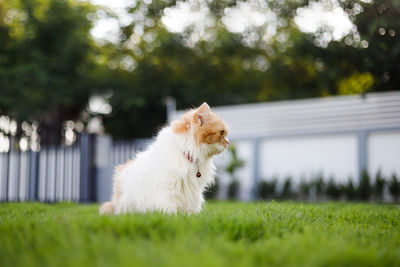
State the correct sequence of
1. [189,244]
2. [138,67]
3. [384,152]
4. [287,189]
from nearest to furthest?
[189,244]
[384,152]
[287,189]
[138,67]

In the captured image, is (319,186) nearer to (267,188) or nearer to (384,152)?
(267,188)

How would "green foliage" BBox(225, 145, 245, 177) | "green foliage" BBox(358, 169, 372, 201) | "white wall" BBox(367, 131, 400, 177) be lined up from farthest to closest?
"green foliage" BBox(225, 145, 245, 177) → "white wall" BBox(367, 131, 400, 177) → "green foliage" BBox(358, 169, 372, 201)

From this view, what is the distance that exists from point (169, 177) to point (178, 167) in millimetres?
144

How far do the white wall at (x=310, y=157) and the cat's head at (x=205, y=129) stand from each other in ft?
25.3

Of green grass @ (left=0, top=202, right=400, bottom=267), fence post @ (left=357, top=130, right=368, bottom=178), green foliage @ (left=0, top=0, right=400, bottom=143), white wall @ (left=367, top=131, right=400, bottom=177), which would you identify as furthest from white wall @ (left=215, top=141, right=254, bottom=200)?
green grass @ (left=0, top=202, right=400, bottom=267)

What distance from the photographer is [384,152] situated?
10312 millimetres

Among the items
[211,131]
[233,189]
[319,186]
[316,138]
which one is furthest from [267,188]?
[211,131]

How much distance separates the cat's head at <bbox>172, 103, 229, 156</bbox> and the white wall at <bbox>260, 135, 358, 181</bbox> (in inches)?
303

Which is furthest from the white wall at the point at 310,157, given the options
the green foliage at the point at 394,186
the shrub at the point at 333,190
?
the green foliage at the point at 394,186

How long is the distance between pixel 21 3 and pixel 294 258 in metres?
20.2

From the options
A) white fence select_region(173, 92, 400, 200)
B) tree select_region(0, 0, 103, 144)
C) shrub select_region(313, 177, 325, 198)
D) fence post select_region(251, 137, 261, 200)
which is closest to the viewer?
white fence select_region(173, 92, 400, 200)

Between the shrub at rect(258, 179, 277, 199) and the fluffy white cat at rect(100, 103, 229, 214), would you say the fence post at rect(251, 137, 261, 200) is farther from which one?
the fluffy white cat at rect(100, 103, 229, 214)

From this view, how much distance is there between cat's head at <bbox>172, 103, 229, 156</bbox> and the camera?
412cm

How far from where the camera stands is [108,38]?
21.4 meters
